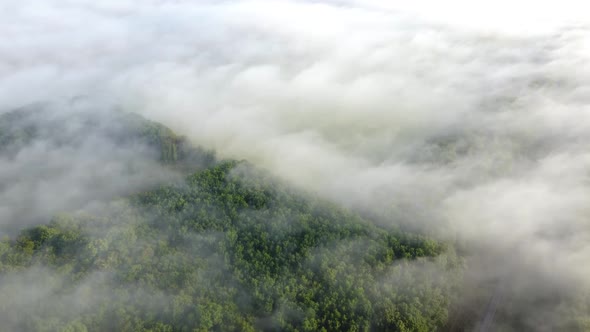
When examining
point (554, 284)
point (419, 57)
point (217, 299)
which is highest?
point (419, 57)

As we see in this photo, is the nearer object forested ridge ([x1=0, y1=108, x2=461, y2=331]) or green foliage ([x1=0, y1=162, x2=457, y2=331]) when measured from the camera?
forested ridge ([x1=0, y1=108, x2=461, y2=331])

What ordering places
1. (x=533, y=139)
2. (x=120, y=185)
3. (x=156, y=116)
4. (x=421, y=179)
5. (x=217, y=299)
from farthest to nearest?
1. (x=156, y=116)
2. (x=533, y=139)
3. (x=120, y=185)
4. (x=421, y=179)
5. (x=217, y=299)

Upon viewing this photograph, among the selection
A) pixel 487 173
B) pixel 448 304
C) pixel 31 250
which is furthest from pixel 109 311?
pixel 487 173

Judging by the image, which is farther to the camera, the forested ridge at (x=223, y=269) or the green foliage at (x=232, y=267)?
the green foliage at (x=232, y=267)

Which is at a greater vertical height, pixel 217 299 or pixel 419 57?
pixel 419 57

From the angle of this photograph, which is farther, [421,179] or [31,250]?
[421,179]

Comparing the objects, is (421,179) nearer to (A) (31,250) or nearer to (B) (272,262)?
(B) (272,262)

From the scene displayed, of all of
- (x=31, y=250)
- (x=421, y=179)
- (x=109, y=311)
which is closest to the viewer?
(x=109, y=311)

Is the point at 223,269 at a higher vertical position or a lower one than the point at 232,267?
lower
